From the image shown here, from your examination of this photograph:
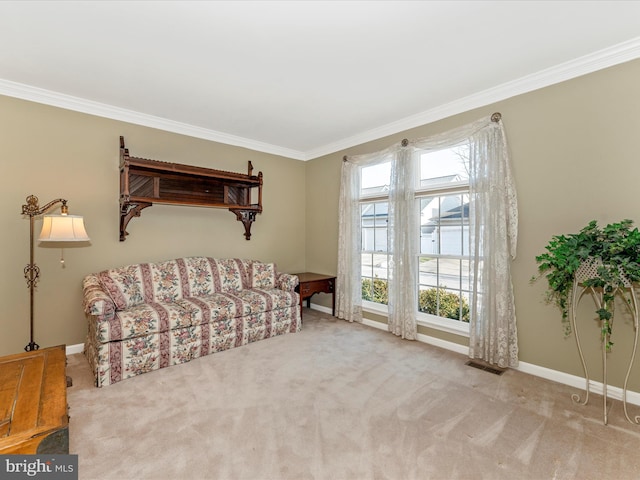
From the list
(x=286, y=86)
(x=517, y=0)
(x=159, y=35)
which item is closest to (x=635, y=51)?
(x=517, y=0)

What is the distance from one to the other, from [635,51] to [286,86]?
108 inches

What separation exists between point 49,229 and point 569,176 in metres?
4.45

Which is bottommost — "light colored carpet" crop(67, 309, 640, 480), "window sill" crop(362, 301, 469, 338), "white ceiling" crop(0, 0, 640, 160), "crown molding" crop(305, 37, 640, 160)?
"light colored carpet" crop(67, 309, 640, 480)

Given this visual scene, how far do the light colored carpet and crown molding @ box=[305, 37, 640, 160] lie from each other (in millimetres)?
2610

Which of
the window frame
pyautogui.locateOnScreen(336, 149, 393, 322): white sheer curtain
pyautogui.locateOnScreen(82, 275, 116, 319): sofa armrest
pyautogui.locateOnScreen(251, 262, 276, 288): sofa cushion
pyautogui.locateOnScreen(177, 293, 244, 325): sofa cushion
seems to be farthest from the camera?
pyautogui.locateOnScreen(336, 149, 393, 322): white sheer curtain

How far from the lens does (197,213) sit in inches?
165

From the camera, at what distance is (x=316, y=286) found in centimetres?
453

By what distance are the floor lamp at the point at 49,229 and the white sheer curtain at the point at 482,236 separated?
328 centimetres

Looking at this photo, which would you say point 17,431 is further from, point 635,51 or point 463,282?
point 635,51

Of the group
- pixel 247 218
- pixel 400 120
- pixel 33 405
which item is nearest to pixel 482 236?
pixel 400 120

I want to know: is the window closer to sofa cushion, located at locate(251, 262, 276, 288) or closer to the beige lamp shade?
sofa cushion, located at locate(251, 262, 276, 288)

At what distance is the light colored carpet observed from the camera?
5.63ft

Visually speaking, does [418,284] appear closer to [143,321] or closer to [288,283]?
[288,283]

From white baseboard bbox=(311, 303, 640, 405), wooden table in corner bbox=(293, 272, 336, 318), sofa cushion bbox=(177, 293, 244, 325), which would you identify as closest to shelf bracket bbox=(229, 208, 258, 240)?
wooden table in corner bbox=(293, 272, 336, 318)
